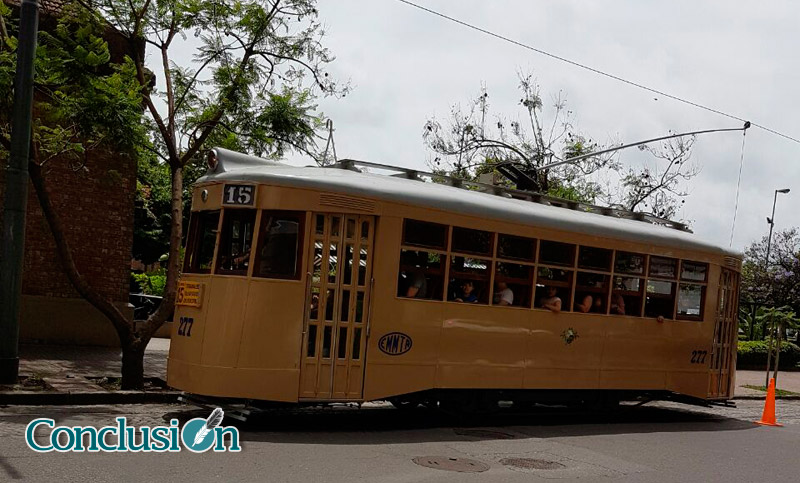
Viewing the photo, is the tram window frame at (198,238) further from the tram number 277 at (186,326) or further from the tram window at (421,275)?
the tram window at (421,275)

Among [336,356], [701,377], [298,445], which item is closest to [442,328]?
[336,356]

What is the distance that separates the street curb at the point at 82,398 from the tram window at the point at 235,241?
3.00 meters

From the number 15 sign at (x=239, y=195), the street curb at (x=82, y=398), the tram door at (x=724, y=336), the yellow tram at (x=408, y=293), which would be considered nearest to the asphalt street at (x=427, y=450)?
the street curb at (x=82, y=398)

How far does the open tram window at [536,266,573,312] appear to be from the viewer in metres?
12.0

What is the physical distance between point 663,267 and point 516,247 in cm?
306

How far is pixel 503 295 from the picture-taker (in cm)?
1159

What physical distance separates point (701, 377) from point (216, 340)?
803 centimetres

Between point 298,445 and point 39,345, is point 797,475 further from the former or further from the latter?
point 39,345

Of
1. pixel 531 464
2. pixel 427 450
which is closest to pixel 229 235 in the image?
pixel 427 450

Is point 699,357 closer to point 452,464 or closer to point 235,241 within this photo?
point 452,464

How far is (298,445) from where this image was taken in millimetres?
→ 9234

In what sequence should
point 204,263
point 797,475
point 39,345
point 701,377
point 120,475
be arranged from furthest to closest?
1. point 39,345
2. point 701,377
3. point 204,263
4. point 797,475
5. point 120,475

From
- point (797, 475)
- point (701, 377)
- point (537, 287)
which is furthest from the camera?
point (701, 377)

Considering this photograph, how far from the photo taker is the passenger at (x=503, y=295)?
37.9 feet
